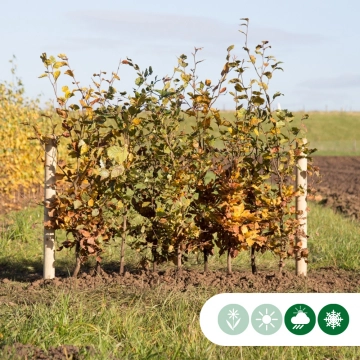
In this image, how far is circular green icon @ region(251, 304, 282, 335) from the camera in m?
4.52

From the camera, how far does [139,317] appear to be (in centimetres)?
509

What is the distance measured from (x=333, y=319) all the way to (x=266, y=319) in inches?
18.3

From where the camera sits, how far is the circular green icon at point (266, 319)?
452 centimetres

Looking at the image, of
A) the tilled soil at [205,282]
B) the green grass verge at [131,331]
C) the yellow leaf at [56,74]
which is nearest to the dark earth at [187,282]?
the tilled soil at [205,282]

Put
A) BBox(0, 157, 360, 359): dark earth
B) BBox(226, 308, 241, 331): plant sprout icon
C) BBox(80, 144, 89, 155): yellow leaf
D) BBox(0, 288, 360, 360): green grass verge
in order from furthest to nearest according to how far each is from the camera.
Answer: BBox(80, 144, 89, 155): yellow leaf → BBox(0, 157, 360, 359): dark earth → BBox(226, 308, 241, 331): plant sprout icon → BBox(0, 288, 360, 360): green grass verge

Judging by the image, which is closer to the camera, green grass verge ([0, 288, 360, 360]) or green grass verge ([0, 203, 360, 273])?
green grass verge ([0, 288, 360, 360])

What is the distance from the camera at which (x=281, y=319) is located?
179 inches

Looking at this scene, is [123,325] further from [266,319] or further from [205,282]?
[205,282]

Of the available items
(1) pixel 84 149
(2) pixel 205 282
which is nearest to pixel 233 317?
(2) pixel 205 282

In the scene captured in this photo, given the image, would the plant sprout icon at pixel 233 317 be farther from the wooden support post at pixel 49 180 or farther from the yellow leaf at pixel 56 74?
the yellow leaf at pixel 56 74

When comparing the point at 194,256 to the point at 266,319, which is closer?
the point at 266,319

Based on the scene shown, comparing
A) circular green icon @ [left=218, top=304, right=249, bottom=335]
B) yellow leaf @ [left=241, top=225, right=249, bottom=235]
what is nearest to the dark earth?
yellow leaf @ [left=241, top=225, right=249, bottom=235]

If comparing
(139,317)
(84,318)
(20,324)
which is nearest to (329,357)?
(139,317)

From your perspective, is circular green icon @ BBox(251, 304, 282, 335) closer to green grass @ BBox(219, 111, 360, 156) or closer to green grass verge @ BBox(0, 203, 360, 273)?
green grass verge @ BBox(0, 203, 360, 273)
